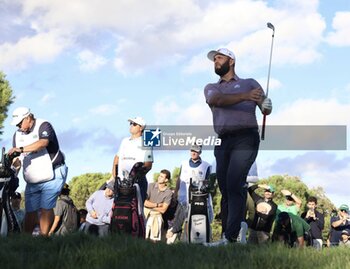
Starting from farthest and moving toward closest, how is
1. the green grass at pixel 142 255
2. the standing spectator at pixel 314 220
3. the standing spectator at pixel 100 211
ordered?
the standing spectator at pixel 314 220, the standing spectator at pixel 100 211, the green grass at pixel 142 255

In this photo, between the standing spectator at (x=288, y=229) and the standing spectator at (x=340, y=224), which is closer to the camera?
the standing spectator at (x=288, y=229)

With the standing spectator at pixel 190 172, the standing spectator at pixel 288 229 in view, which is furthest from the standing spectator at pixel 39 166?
the standing spectator at pixel 190 172

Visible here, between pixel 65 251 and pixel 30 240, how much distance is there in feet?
3.67

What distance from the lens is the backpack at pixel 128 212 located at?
390 inches

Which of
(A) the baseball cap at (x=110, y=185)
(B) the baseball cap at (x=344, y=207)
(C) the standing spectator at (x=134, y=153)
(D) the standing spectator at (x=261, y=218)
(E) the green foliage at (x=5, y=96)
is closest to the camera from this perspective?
(C) the standing spectator at (x=134, y=153)

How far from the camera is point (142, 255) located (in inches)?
236

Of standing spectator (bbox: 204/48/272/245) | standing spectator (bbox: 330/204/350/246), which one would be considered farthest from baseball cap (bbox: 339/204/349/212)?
standing spectator (bbox: 204/48/272/245)

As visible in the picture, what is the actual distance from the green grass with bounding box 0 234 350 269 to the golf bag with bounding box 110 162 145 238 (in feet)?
9.53

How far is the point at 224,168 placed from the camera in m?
8.22

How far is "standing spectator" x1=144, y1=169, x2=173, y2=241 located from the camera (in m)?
13.3

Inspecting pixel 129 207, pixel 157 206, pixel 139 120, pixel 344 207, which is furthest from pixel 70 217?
pixel 344 207

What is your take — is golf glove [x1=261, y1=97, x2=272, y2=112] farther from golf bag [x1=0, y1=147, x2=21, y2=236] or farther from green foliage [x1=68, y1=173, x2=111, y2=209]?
green foliage [x1=68, y1=173, x2=111, y2=209]

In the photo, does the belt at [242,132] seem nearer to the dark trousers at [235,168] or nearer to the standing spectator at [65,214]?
the dark trousers at [235,168]

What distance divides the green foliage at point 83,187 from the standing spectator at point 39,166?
3117 centimetres
